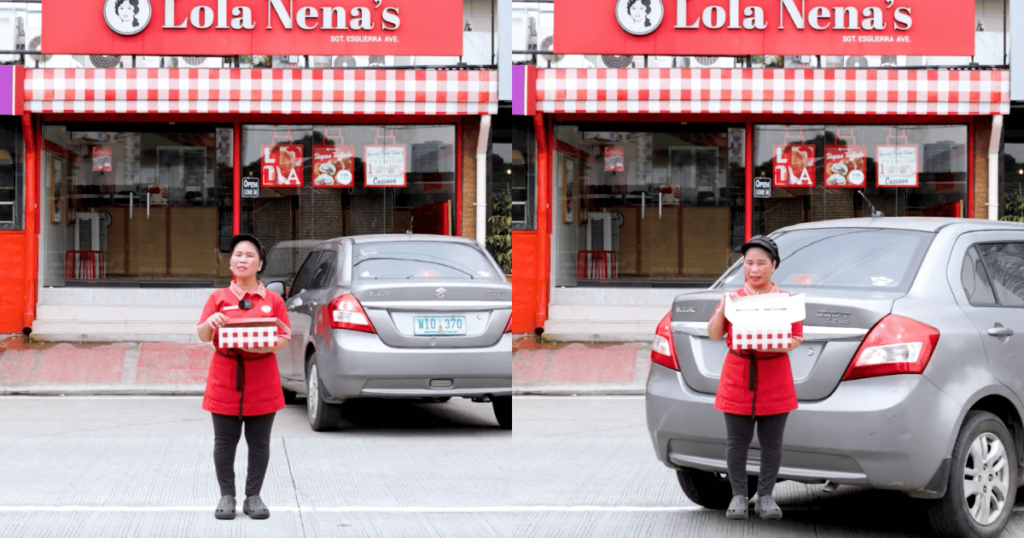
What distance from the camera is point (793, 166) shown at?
1797 cm

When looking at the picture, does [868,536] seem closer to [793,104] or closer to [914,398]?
[914,398]

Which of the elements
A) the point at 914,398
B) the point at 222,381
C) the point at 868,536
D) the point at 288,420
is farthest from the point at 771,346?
the point at 288,420

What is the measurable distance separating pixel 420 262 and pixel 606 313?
25.4 ft

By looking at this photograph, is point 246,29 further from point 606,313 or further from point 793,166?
point 793,166

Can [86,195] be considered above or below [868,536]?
above

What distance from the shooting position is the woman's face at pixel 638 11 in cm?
1734

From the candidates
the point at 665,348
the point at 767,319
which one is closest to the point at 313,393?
the point at 665,348

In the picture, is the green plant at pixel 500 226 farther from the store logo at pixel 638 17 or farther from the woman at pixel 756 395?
the woman at pixel 756 395

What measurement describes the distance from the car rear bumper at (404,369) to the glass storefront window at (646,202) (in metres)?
8.50

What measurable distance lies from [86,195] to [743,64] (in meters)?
10.2

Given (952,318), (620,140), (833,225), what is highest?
(620,140)

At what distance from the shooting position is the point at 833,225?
6777mm

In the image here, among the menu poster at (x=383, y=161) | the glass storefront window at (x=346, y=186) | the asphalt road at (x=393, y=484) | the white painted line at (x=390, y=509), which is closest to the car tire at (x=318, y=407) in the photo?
the asphalt road at (x=393, y=484)

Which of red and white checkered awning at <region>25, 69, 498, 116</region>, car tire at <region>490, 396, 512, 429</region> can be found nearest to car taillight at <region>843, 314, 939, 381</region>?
car tire at <region>490, 396, 512, 429</region>
